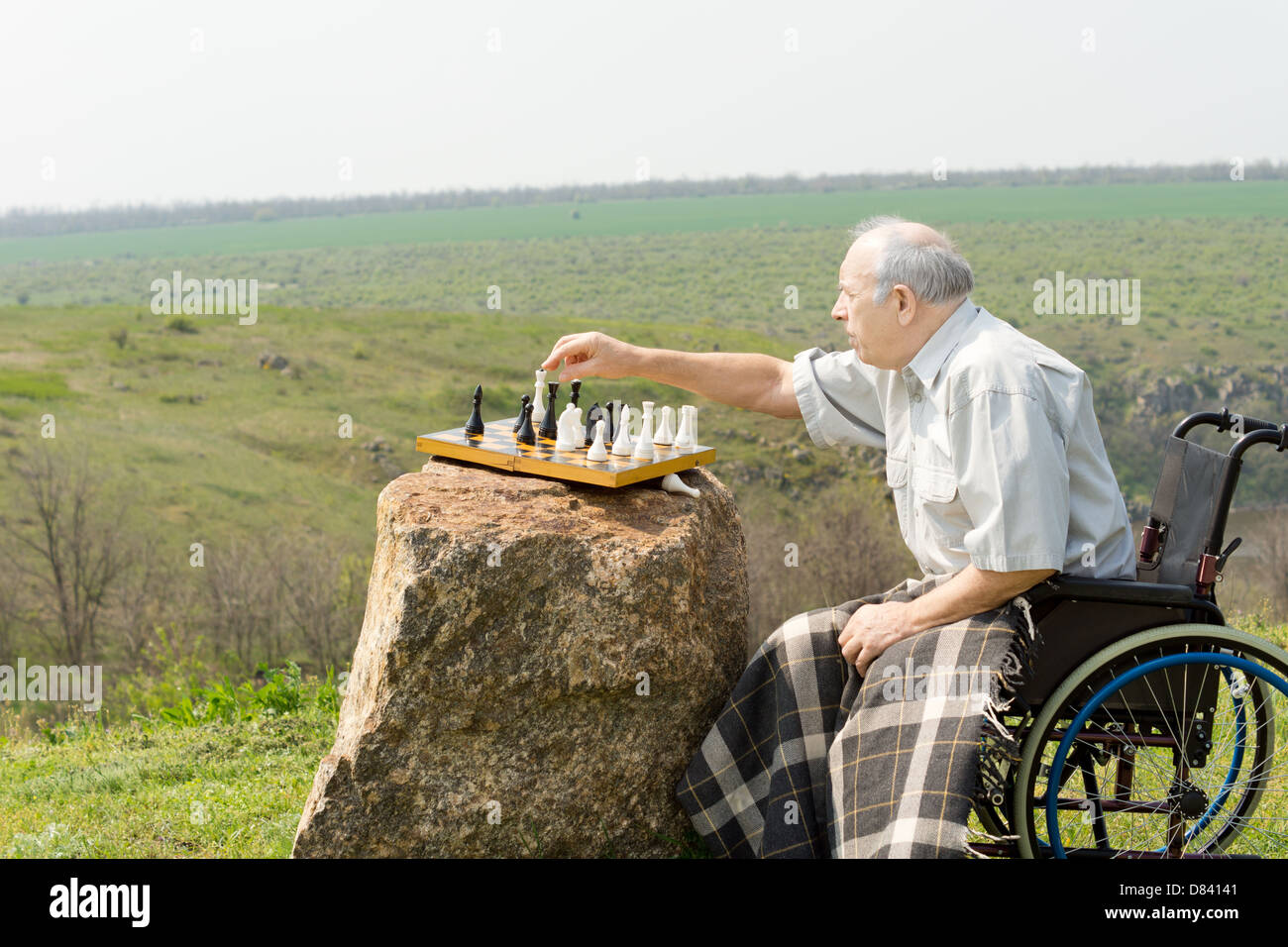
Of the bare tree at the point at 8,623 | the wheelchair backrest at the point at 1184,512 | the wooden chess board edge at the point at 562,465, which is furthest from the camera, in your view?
the bare tree at the point at 8,623

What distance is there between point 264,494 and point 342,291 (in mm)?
36466

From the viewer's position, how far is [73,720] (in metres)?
8.64

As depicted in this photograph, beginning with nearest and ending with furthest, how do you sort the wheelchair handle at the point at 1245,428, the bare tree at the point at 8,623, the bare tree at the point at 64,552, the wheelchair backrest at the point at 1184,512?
the wheelchair handle at the point at 1245,428 → the wheelchair backrest at the point at 1184,512 → the bare tree at the point at 8,623 → the bare tree at the point at 64,552

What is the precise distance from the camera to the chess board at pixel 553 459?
13.2 ft

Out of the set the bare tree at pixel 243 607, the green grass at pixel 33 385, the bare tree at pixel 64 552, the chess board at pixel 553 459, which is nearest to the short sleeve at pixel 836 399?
the chess board at pixel 553 459

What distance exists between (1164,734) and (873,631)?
1.00 metres

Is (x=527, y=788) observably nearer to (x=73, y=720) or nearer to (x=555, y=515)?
(x=555, y=515)

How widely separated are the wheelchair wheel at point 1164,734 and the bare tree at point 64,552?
3360 cm

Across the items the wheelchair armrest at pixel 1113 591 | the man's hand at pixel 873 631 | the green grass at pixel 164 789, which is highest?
the wheelchair armrest at pixel 1113 591

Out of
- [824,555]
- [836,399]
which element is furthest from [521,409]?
[824,555]

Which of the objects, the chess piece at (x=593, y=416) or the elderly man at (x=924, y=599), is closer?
the elderly man at (x=924, y=599)

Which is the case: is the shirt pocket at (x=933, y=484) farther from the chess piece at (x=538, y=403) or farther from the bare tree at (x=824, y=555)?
the bare tree at (x=824, y=555)

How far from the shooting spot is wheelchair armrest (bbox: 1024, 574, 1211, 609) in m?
3.33

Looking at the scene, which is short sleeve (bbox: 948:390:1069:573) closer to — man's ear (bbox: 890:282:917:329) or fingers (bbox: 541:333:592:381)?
man's ear (bbox: 890:282:917:329)
